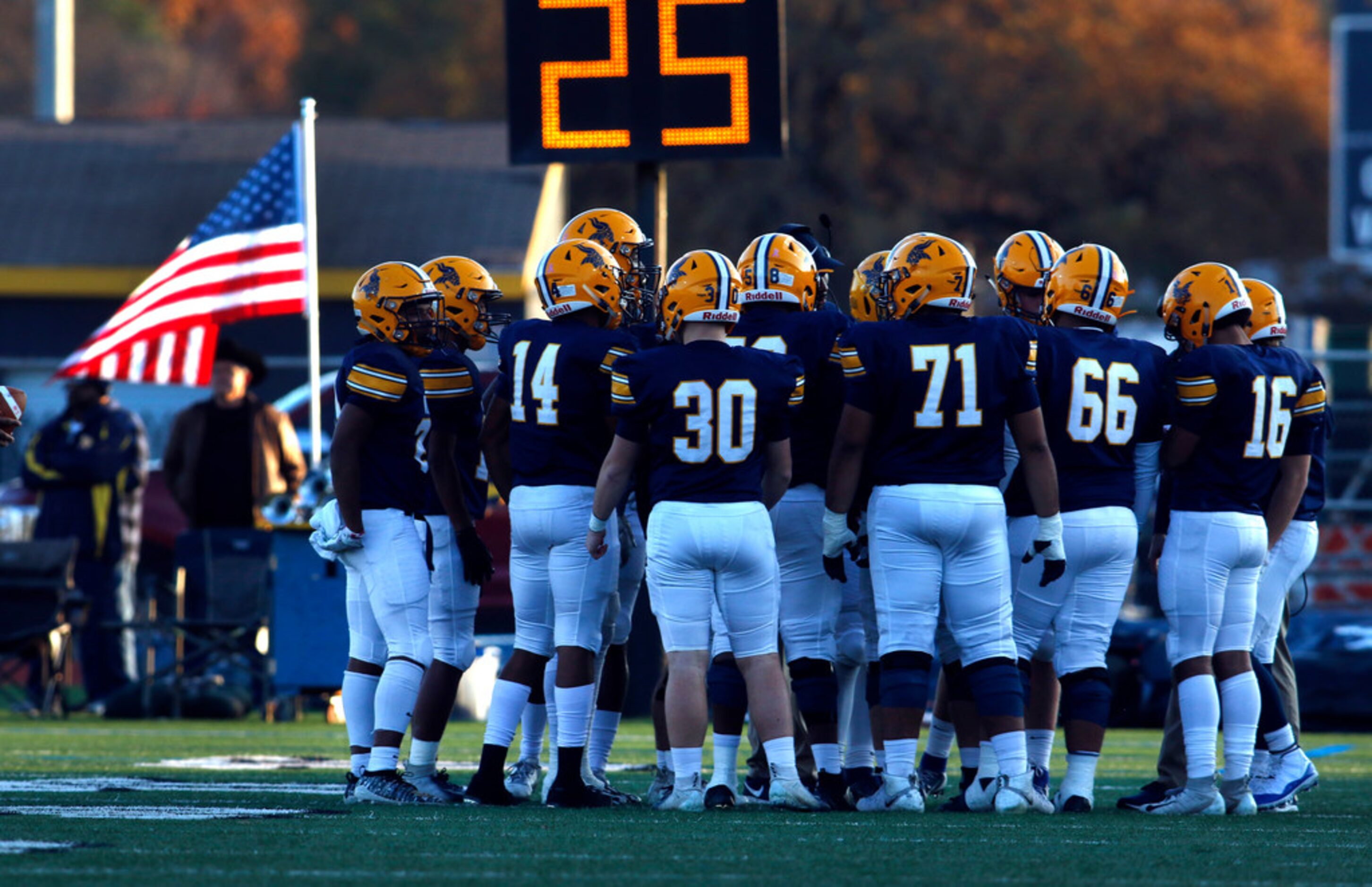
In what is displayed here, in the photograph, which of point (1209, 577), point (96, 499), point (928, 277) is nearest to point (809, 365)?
point (928, 277)

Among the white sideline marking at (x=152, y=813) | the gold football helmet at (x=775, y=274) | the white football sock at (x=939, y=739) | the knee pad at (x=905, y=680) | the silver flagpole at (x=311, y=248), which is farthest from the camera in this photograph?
the silver flagpole at (x=311, y=248)

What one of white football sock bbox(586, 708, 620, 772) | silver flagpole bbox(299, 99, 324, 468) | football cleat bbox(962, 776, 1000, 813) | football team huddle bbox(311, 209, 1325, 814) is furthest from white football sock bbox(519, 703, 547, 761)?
silver flagpole bbox(299, 99, 324, 468)

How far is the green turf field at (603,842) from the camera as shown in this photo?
5.82 meters

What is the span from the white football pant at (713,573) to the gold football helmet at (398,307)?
3.76 feet

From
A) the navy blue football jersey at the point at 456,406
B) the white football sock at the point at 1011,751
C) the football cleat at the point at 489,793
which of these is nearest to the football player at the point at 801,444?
the white football sock at the point at 1011,751

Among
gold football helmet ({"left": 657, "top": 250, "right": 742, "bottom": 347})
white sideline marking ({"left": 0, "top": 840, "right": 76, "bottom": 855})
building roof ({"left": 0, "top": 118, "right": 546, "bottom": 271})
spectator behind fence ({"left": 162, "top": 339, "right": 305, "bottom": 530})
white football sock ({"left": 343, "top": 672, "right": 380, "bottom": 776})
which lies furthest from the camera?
building roof ({"left": 0, "top": 118, "right": 546, "bottom": 271})

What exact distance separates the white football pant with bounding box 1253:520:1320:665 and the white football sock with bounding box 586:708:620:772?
2.38 meters

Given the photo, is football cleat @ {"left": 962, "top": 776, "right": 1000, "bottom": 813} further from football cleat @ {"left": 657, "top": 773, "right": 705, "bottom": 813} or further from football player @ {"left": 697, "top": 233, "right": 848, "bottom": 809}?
football cleat @ {"left": 657, "top": 773, "right": 705, "bottom": 813}

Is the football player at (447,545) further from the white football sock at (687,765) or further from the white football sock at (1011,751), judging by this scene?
the white football sock at (1011,751)

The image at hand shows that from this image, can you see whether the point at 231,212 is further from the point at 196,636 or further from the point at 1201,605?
the point at 1201,605

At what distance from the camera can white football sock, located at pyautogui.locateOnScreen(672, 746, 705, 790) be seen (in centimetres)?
749

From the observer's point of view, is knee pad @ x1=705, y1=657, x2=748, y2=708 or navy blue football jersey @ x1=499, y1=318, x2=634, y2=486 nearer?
navy blue football jersey @ x1=499, y1=318, x2=634, y2=486

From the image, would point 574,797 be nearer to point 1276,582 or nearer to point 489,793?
point 489,793

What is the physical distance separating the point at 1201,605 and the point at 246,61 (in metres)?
36.1
